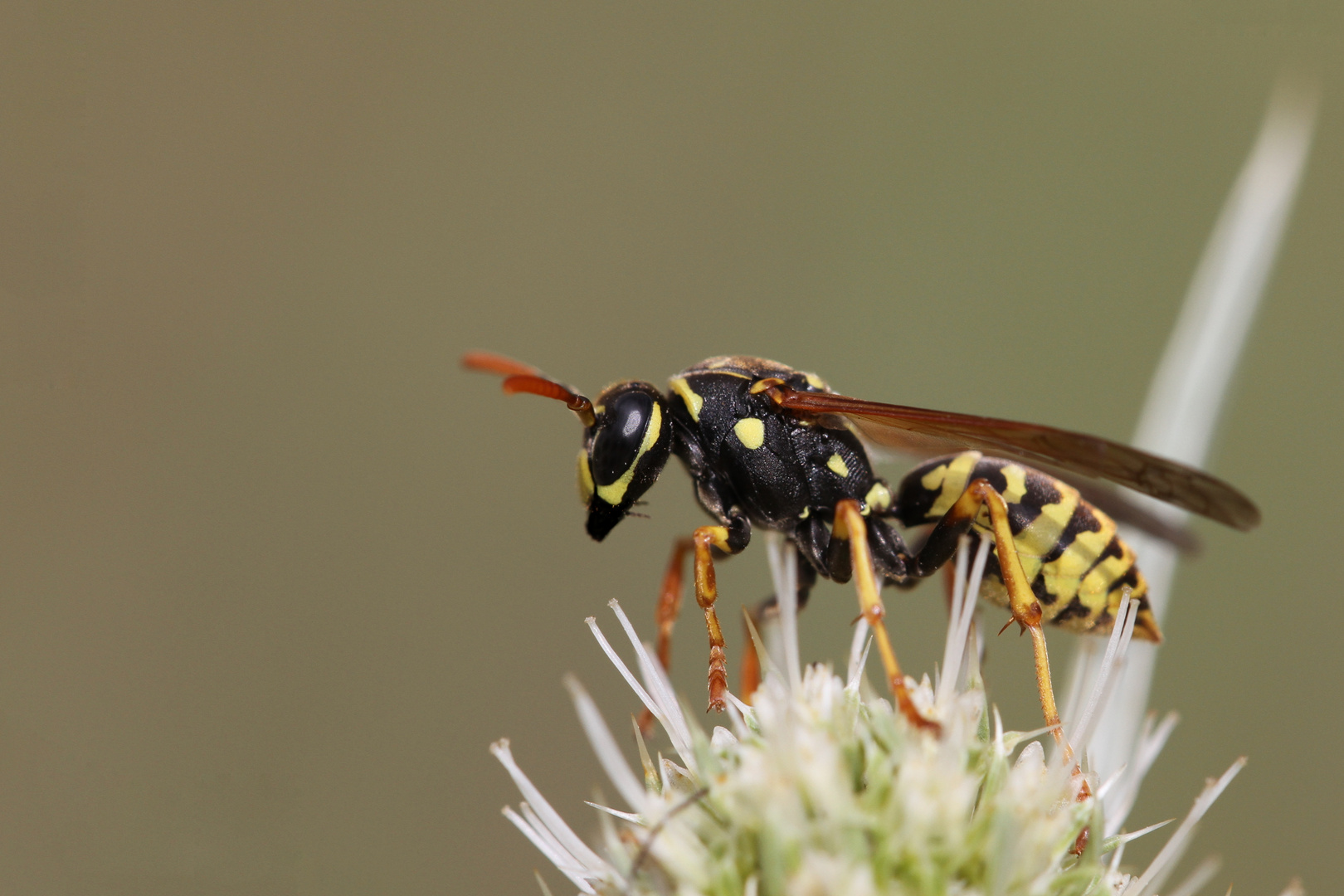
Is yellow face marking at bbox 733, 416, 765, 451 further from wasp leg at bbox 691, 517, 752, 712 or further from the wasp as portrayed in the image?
wasp leg at bbox 691, 517, 752, 712

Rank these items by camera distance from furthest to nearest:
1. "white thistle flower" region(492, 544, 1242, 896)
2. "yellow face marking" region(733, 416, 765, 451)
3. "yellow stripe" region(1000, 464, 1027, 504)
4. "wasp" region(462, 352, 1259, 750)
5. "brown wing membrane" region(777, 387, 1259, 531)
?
"yellow face marking" region(733, 416, 765, 451) → "yellow stripe" region(1000, 464, 1027, 504) → "wasp" region(462, 352, 1259, 750) → "brown wing membrane" region(777, 387, 1259, 531) → "white thistle flower" region(492, 544, 1242, 896)

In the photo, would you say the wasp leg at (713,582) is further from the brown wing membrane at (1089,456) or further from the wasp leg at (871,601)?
the brown wing membrane at (1089,456)

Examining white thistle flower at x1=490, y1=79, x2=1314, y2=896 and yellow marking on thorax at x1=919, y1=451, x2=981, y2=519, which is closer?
white thistle flower at x1=490, y1=79, x2=1314, y2=896

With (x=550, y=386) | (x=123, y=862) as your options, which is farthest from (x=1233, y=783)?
(x=123, y=862)

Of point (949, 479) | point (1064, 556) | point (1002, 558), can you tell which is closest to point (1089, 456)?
point (1002, 558)

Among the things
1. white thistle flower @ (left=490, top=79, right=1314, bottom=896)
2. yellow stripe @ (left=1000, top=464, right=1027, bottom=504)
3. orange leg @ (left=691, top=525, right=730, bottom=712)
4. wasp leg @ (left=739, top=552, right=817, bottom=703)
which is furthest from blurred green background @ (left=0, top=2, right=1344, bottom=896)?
white thistle flower @ (left=490, top=79, right=1314, bottom=896)

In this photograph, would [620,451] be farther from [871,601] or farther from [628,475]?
[871,601]

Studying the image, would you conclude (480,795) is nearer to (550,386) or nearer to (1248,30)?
(550,386)
